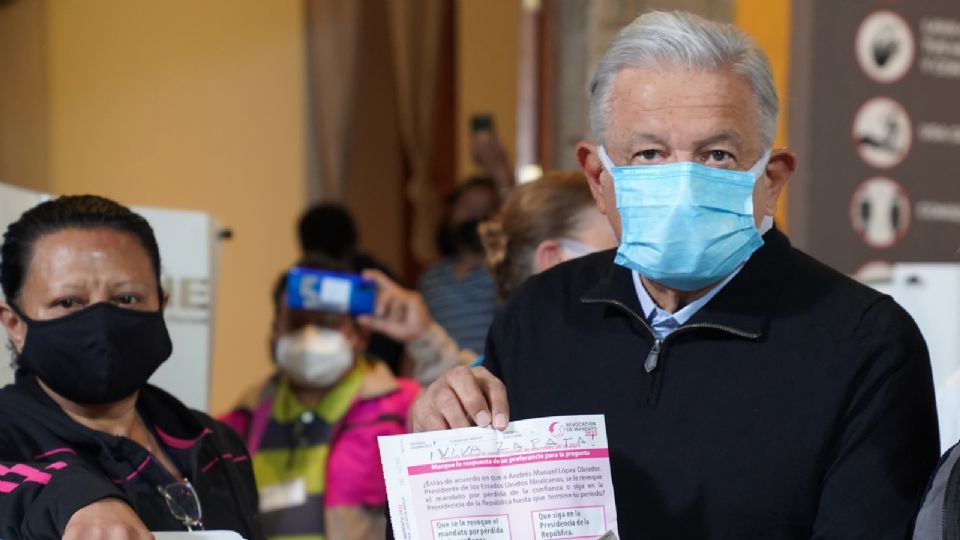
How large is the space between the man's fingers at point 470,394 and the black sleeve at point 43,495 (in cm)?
56

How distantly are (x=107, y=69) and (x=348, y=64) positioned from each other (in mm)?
1638

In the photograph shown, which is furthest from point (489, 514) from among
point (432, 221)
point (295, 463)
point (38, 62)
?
point (432, 221)

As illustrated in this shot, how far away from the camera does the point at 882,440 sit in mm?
1930

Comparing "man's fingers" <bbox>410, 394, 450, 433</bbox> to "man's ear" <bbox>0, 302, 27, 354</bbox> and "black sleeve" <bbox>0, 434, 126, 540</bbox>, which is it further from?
"man's ear" <bbox>0, 302, 27, 354</bbox>

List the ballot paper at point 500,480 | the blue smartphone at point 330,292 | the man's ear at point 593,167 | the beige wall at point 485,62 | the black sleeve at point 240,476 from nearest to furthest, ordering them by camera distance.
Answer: the ballot paper at point 500,480 < the man's ear at point 593,167 < the black sleeve at point 240,476 < the blue smartphone at point 330,292 < the beige wall at point 485,62

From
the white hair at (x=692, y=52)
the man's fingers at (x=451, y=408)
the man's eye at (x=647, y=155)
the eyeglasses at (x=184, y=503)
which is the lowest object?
the eyeglasses at (x=184, y=503)

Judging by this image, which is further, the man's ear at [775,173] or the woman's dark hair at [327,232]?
the woman's dark hair at [327,232]

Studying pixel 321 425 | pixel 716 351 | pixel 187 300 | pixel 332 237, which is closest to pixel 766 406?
pixel 716 351

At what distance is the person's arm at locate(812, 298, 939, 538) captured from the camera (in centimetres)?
192

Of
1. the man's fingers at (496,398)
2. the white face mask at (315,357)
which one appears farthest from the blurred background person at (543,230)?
the man's fingers at (496,398)

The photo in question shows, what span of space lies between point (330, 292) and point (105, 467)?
1420mm

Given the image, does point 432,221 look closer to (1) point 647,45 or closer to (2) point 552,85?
(2) point 552,85

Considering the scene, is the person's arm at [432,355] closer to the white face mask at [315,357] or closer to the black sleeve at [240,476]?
the white face mask at [315,357]

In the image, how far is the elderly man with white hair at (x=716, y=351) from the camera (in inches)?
76.9
